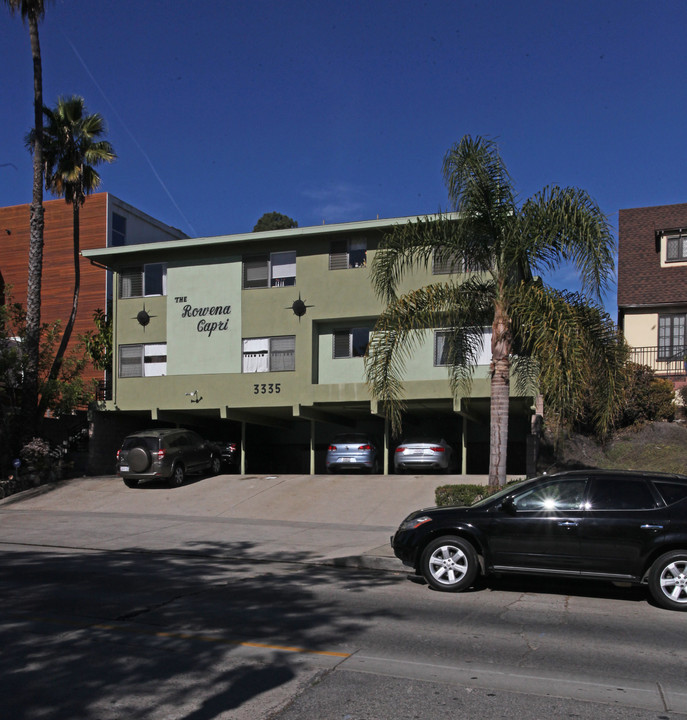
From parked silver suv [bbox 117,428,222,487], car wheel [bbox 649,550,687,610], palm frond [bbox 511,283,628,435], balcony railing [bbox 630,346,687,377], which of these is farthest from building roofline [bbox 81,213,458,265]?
car wheel [bbox 649,550,687,610]

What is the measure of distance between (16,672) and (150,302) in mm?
23523

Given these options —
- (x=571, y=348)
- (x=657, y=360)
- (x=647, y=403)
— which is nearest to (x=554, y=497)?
(x=571, y=348)

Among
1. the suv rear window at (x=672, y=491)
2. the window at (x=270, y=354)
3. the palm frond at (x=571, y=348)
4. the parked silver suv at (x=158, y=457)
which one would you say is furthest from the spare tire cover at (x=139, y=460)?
the suv rear window at (x=672, y=491)

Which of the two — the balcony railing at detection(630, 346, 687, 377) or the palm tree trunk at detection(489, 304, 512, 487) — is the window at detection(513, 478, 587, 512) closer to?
the palm tree trunk at detection(489, 304, 512, 487)

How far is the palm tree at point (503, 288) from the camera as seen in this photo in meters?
14.8

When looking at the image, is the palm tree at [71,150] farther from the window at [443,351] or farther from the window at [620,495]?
the window at [620,495]

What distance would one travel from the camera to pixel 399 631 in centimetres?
771

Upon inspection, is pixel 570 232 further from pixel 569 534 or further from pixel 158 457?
pixel 158 457

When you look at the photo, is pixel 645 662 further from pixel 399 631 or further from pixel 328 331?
pixel 328 331

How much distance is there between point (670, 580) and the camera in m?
9.08

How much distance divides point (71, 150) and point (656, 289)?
22.9 meters

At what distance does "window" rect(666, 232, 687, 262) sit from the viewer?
98.0 ft

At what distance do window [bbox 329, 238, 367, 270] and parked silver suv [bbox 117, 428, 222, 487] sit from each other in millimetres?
7775

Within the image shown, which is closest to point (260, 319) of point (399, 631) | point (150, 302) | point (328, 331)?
point (328, 331)
